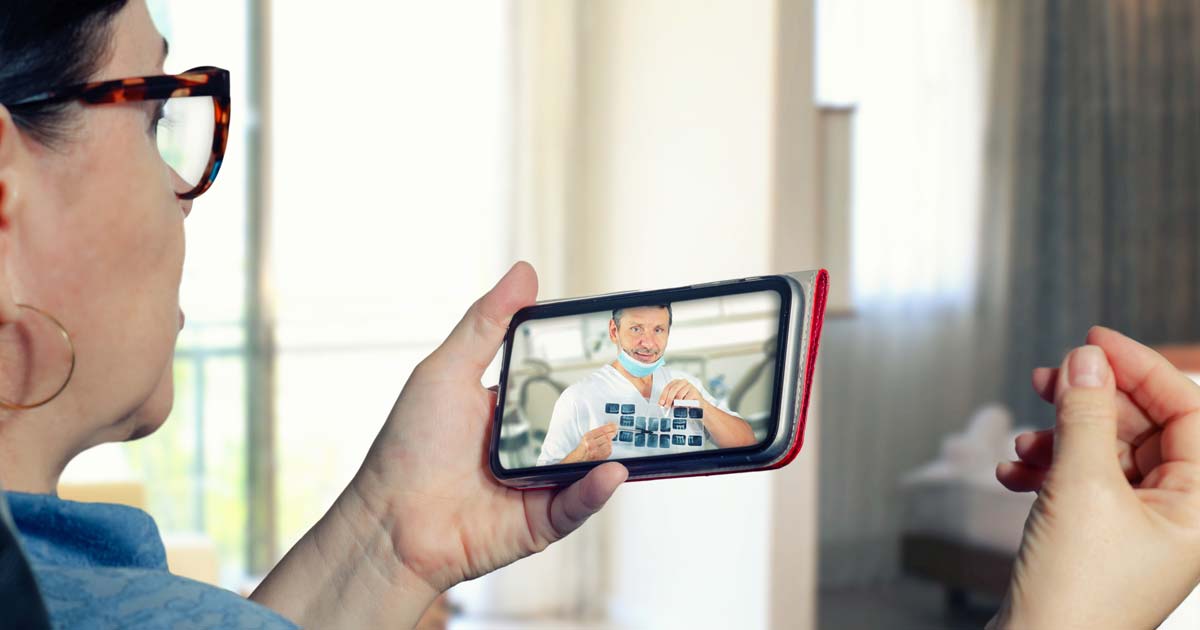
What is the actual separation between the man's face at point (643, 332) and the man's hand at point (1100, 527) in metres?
0.27

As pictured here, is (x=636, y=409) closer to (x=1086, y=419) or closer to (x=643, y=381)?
(x=643, y=381)

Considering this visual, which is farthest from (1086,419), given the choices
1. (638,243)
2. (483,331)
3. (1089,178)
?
(1089,178)

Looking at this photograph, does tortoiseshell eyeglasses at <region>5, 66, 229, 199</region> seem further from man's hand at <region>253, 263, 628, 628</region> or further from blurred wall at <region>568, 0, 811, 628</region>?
blurred wall at <region>568, 0, 811, 628</region>

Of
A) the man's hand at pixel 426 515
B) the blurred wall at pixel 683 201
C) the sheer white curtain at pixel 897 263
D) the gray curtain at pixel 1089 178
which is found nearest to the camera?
the man's hand at pixel 426 515

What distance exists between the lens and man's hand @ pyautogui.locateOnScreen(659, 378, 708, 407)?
0.79 metres

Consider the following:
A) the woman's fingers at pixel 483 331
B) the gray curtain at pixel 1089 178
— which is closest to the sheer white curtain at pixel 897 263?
the gray curtain at pixel 1089 178

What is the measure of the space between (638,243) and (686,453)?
107 inches

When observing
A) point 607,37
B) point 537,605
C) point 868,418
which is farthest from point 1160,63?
point 537,605

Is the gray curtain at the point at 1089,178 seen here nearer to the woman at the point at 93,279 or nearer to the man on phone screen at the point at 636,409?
the man on phone screen at the point at 636,409

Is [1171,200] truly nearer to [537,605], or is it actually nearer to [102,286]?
[537,605]

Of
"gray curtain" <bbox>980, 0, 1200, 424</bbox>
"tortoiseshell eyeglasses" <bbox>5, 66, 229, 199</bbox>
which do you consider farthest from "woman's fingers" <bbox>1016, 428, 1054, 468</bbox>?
"gray curtain" <bbox>980, 0, 1200, 424</bbox>

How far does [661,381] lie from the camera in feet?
2.64

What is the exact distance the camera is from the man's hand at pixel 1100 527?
0.62 meters

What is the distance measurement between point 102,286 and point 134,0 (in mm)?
173
